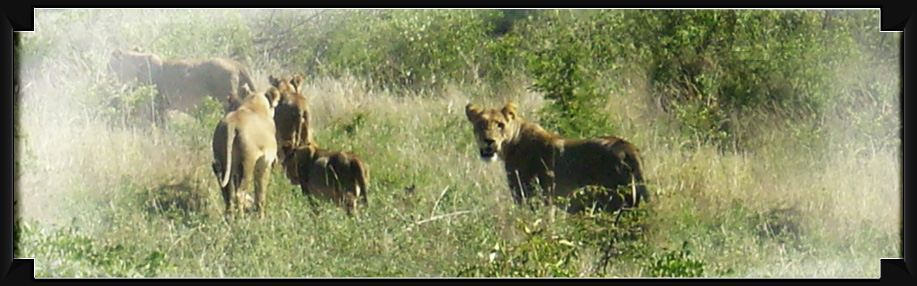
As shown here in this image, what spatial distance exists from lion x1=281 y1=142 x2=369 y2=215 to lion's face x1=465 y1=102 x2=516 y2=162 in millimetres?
558

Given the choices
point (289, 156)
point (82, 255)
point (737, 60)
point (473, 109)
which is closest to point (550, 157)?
point (473, 109)

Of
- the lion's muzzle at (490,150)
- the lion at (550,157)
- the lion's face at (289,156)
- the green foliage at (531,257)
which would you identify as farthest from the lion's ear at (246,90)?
the green foliage at (531,257)

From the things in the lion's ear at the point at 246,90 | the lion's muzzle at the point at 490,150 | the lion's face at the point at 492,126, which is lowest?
the lion's muzzle at the point at 490,150

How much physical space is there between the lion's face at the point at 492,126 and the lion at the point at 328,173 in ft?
1.83

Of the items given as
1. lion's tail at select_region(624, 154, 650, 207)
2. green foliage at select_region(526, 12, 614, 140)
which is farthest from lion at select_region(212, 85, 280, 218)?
lion's tail at select_region(624, 154, 650, 207)

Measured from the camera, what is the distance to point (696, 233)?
1747 centimetres

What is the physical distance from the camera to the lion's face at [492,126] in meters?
17.4

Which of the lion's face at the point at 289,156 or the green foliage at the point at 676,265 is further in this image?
the lion's face at the point at 289,156

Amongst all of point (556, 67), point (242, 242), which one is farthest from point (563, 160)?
point (242, 242)

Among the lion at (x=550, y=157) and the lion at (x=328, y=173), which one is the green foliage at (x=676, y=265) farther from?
the lion at (x=328, y=173)

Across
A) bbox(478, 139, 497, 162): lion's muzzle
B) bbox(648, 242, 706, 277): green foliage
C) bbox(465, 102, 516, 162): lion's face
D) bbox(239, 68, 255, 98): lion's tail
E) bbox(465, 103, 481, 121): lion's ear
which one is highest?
bbox(239, 68, 255, 98): lion's tail

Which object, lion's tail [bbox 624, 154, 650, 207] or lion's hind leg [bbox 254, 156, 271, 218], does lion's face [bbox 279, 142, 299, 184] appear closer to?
lion's hind leg [bbox 254, 156, 271, 218]

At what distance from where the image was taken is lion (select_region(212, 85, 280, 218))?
17.4 metres

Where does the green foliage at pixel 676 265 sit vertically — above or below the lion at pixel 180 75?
below
